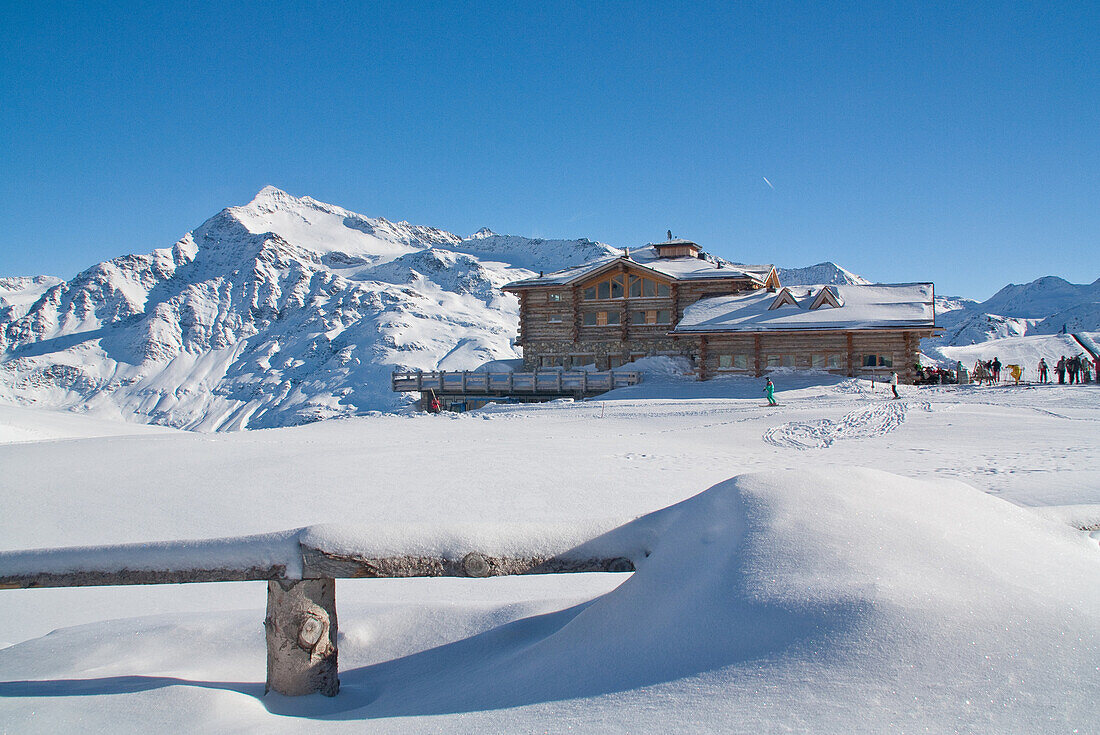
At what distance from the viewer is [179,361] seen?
161m

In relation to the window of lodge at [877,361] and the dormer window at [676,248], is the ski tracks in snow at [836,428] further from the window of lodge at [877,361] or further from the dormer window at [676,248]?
the dormer window at [676,248]

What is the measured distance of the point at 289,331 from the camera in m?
152

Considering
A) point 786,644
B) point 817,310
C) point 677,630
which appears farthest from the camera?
point 817,310

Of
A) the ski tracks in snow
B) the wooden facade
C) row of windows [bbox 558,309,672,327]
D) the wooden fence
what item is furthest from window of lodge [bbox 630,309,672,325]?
the ski tracks in snow

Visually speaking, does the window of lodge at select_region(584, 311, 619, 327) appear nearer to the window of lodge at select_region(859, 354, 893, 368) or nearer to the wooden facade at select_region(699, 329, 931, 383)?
the wooden facade at select_region(699, 329, 931, 383)

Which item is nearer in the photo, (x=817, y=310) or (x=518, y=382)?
(x=518, y=382)

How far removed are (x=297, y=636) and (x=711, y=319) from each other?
30.4 meters

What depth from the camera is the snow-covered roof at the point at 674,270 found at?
117 ft

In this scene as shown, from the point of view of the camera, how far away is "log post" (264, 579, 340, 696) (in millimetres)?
3078

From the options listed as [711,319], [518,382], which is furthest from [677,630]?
[711,319]

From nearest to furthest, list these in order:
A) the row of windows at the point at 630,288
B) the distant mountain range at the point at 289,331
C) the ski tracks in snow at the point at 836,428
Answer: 1. the ski tracks in snow at the point at 836,428
2. the row of windows at the point at 630,288
3. the distant mountain range at the point at 289,331

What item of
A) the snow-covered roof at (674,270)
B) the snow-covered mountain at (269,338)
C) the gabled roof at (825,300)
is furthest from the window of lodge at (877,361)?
the snow-covered mountain at (269,338)

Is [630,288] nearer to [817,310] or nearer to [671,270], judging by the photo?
[671,270]

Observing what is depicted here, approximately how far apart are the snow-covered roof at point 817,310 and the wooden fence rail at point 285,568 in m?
28.8
